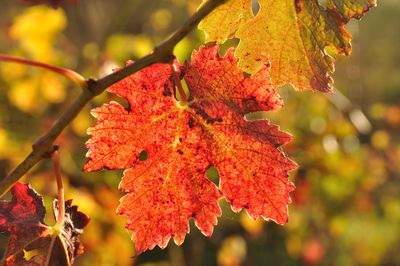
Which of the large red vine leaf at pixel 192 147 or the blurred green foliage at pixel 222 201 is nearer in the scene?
the large red vine leaf at pixel 192 147

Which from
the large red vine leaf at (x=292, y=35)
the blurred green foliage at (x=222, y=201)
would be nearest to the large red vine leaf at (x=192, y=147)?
the large red vine leaf at (x=292, y=35)

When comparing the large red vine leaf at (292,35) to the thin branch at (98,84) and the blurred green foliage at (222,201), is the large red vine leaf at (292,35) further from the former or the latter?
the blurred green foliage at (222,201)

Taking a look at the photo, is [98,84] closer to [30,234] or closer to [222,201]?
[30,234]

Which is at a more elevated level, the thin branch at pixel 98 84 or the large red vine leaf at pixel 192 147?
the thin branch at pixel 98 84

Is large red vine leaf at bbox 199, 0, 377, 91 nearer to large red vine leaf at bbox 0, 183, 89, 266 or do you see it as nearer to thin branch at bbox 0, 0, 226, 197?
thin branch at bbox 0, 0, 226, 197

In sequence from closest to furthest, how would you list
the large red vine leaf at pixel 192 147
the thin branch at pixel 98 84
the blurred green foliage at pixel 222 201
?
1. the thin branch at pixel 98 84
2. the large red vine leaf at pixel 192 147
3. the blurred green foliage at pixel 222 201

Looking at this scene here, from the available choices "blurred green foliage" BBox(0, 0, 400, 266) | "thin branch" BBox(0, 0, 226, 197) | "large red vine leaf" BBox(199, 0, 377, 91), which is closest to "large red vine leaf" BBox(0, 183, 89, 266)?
"thin branch" BBox(0, 0, 226, 197)

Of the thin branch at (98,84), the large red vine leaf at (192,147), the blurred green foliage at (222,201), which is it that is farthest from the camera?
the blurred green foliage at (222,201)

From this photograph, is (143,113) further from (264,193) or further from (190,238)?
(190,238)

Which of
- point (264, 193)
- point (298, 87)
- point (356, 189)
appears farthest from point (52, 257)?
point (356, 189)
